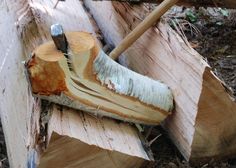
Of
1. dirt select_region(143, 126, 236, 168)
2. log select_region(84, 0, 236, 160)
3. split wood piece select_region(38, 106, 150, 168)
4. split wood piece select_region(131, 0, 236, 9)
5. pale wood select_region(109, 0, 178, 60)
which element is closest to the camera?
split wood piece select_region(38, 106, 150, 168)

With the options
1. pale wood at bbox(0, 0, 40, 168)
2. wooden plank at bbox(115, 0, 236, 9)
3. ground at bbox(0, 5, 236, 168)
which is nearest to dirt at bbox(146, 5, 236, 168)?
ground at bbox(0, 5, 236, 168)

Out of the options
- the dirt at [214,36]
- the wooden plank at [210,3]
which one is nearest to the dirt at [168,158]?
the dirt at [214,36]

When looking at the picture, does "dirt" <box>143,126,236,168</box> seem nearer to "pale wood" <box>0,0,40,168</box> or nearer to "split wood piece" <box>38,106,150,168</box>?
"split wood piece" <box>38,106,150,168</box>

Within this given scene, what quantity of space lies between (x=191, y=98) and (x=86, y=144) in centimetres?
51

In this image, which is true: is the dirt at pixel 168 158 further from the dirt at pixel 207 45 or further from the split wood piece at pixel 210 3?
the split wood piece at pixel 210 3

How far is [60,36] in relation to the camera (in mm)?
2053

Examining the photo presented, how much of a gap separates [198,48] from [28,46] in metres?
1.16

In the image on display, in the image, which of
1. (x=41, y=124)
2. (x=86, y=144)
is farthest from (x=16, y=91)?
(x=86, y=144)

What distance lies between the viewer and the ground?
2340mm

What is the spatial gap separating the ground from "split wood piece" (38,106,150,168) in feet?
0.46

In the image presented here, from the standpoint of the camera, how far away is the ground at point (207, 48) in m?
2.34

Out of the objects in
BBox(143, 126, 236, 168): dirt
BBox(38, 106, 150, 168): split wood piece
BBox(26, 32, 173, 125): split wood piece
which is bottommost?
BBox(143, 126, 236, 168): dirt

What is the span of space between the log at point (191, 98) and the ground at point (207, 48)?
6cm

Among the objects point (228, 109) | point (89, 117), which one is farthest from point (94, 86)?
point (228, 109)
